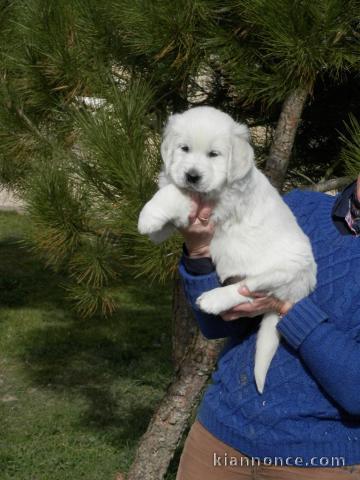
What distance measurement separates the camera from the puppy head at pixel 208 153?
7.11 ft

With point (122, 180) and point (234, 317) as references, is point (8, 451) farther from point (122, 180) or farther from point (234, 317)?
point (234, 317)

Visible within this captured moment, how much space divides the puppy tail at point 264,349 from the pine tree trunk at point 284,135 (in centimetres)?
100

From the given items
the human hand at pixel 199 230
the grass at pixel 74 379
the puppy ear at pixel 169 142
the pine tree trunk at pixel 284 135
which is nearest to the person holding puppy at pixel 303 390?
the human hand at pixel 199 230

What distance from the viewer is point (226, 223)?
2254mm

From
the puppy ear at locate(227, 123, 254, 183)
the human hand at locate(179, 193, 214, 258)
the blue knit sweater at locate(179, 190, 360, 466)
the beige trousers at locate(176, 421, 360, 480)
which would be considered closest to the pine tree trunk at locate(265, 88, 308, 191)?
the puppy ear at locate(227, 123, 254, 183)

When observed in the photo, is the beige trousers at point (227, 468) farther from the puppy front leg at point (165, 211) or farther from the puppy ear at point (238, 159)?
the puppy ear at point (238, 159)

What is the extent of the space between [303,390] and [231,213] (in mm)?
579

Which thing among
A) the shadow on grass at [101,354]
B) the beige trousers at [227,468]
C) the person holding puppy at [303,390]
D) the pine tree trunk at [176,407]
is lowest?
the shadow on grass at [101,354]

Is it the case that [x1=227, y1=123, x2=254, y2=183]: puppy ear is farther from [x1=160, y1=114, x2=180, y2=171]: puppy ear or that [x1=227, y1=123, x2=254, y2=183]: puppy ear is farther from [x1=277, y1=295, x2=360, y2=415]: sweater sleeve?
[x1=277, y1=295, x2=360, y2=415]: sweater sleeve

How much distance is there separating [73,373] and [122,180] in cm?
335

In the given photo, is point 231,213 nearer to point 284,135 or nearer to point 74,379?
point 284,135

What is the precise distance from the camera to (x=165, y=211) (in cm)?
215

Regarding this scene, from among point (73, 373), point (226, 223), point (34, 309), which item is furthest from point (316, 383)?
point (34, 309)

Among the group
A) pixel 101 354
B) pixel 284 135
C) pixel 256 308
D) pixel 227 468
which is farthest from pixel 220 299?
pixel 101 354
